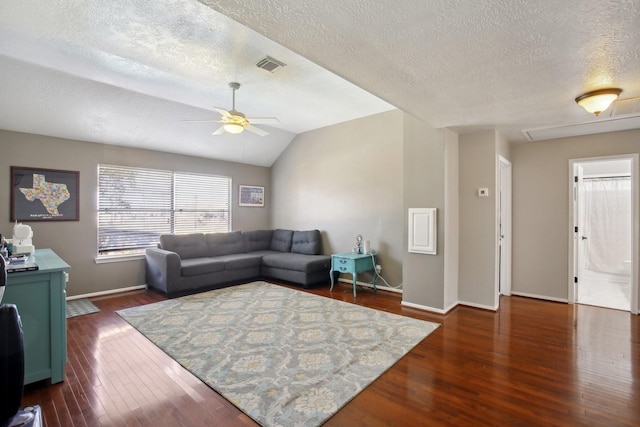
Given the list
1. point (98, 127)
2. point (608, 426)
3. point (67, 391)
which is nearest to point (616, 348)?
point (608, 426)

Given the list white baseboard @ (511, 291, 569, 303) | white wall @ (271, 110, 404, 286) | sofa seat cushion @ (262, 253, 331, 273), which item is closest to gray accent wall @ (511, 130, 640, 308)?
white baseboard @ (511, 291, 569, 303)

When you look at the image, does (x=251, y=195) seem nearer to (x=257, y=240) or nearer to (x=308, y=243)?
(x=257, y=240)

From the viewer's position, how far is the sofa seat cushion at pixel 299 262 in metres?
5.03

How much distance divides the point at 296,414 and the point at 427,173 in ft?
10.1

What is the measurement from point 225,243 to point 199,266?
1134 millimetres

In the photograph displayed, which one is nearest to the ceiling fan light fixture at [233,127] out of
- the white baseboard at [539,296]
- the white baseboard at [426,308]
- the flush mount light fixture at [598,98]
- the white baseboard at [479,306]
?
the white baseboard at [426,308]

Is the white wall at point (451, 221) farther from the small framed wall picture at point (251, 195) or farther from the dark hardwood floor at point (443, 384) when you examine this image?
the small framed wall picture at point (251, 195)

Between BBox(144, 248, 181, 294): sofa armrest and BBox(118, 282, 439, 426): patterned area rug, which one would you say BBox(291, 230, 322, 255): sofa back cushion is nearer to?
BBox(118, 282, 439, 426): patterned area rug

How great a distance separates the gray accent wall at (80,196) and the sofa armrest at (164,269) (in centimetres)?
54

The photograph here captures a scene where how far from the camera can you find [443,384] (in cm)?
226

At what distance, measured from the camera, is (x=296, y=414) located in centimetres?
191

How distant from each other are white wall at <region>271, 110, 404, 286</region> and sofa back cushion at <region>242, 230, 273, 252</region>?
44 cm

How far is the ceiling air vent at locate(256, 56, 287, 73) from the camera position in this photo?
3045 millimetres

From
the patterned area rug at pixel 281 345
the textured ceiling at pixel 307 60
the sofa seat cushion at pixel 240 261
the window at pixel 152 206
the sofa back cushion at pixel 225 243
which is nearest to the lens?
the textured ceiling at pixel 307 60
